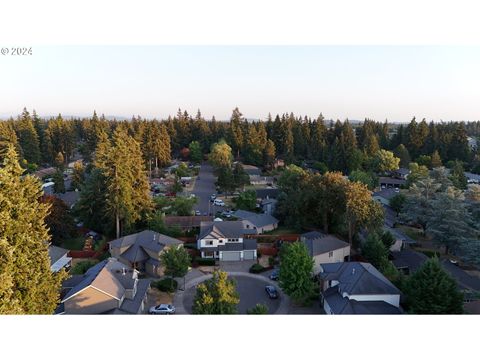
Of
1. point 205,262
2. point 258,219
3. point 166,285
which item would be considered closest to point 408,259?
point 258,219

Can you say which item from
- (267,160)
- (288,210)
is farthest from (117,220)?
(267,160)

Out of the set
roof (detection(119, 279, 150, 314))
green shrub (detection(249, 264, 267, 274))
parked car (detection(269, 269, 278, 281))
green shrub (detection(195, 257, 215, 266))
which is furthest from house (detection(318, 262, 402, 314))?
roof (detection(119, 279, 150, 314))

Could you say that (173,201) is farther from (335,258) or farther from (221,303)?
(221,303)

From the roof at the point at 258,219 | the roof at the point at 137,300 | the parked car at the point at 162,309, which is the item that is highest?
the roof at the point at 258,219

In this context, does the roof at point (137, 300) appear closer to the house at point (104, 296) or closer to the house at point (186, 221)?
the house at point (104, 296)

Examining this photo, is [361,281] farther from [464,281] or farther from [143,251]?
[143,251]

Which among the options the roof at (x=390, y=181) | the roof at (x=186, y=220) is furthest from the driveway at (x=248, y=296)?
the roof at (x=390, y=181)

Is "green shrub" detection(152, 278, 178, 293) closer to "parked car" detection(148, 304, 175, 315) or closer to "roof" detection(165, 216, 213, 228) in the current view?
"parked car" detection(148, 304, 175, 315)
